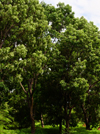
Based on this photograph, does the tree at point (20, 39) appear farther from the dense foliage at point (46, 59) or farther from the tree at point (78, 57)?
the tree at point (78, 57)

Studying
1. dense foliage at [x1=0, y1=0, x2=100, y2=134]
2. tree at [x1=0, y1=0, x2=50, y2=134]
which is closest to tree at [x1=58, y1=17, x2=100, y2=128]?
dense foliage at [x1=0, y1=0, x2=100, y2=134]

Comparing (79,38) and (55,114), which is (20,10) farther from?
(55,114)

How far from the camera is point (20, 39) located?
15797mm

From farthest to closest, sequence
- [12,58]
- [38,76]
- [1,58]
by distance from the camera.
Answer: [38,76], [12,58], [1,58]

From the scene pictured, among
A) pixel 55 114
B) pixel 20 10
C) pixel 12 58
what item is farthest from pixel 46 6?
pixel 55 114

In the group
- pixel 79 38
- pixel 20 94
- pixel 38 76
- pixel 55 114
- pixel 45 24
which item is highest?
pixel 45 24

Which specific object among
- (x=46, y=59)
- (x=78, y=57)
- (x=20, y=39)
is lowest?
(x=46, y=59)

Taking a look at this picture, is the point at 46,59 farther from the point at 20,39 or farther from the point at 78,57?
the point at 78,57

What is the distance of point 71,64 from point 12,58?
636cm

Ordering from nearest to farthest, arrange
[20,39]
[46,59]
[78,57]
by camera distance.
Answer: [46,59], [20,39], [78,57]

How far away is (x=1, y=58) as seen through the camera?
40.1ft

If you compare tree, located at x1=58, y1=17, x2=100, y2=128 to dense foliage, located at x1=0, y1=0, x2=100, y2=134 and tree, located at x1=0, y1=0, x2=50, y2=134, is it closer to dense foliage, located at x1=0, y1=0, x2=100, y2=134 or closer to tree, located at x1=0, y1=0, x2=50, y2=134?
dense foliage, located at x1=0, y1=0, x2=100, y2=134

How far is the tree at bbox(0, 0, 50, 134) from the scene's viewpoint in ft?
42.1

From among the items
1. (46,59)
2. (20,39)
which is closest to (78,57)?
(46,59)
